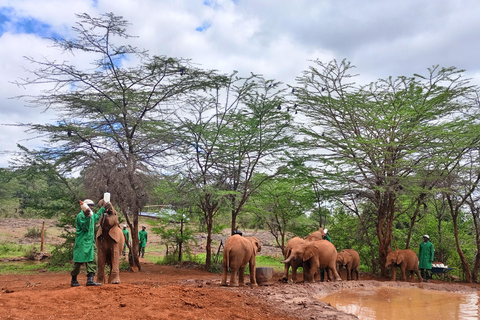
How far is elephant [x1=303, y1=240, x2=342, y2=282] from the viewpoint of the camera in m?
11.8

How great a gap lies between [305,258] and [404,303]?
3.00m

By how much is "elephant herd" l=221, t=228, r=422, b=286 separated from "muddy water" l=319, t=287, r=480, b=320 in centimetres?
137

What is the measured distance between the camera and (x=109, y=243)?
8125 mm

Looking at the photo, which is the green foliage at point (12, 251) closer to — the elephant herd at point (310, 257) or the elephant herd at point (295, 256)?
the elephant herd at point (295, 256)

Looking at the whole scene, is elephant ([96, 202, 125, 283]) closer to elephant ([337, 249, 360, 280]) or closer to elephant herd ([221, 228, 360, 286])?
elephant herd ([221, 228, 360, 286])

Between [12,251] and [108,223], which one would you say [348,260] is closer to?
[108,223]

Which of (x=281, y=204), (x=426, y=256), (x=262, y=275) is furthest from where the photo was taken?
(x=281, y=204)

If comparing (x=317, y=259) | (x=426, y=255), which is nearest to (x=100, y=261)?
(x=317, y=259)

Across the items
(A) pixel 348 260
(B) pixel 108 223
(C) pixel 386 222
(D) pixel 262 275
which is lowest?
(D) pixel 262 275

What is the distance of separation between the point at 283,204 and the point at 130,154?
7.74 m

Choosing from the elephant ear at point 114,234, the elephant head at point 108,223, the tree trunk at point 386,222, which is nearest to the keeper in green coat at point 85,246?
the elephant head at point 108,223

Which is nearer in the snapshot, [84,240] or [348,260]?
[84,240]

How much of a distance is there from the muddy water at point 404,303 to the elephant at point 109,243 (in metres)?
5.01

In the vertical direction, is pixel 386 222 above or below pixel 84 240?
above
